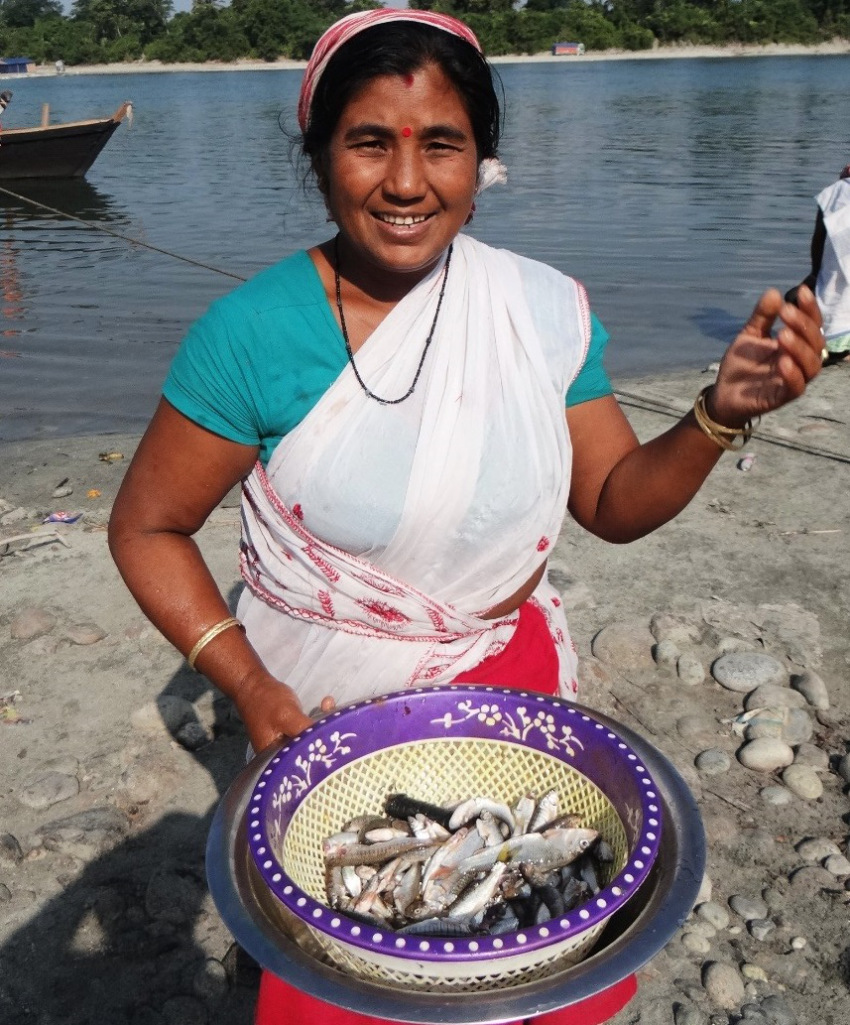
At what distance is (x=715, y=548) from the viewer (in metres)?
4.10

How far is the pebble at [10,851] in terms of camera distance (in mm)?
2568

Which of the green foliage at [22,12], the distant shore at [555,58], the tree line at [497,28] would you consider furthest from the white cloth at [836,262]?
the green foliage at [22,12]

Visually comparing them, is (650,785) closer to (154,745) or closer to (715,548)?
(154,745)

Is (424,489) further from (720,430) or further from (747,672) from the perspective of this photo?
(747,672)

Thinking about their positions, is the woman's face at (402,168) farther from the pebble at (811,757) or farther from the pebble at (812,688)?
the pebble at (812,688)

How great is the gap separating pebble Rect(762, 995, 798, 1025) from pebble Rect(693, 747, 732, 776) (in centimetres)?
76

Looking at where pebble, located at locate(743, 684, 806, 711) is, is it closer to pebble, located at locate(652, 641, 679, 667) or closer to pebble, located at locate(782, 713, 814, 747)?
pebble, located at locate(782, 713, 814, 747)

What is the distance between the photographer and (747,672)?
3201mm

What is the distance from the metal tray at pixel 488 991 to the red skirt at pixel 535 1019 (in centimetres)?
24

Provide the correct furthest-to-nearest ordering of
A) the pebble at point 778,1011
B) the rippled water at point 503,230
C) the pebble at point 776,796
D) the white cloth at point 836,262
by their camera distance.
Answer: the rippled water at point 503,230
the white cloth at point 836,262
the pebble at point 776,796
the pebble at point 778,1011

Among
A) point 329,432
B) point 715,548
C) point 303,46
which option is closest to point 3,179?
point 715,548

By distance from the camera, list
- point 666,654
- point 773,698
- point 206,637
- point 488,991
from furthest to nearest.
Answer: point 666,654, point 773,698, point 206,637, point 488,991

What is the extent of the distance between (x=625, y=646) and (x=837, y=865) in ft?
3.46

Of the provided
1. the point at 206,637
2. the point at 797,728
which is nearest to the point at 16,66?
the point at 797,728
